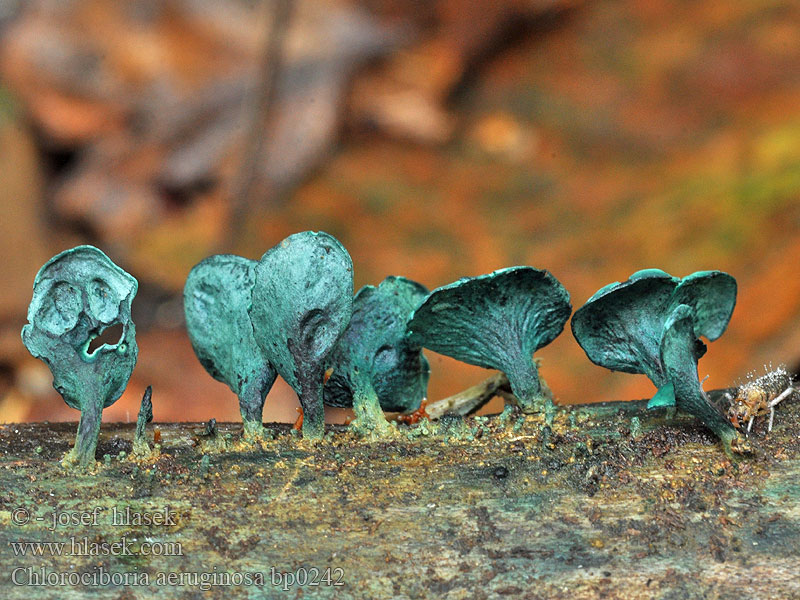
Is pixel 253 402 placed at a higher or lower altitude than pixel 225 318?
lower

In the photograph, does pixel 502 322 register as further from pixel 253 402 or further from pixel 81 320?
pixel 81 320

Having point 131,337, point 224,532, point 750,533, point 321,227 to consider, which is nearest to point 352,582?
point 224,532

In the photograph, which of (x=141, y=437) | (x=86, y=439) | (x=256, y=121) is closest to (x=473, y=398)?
(x=141, y=437)

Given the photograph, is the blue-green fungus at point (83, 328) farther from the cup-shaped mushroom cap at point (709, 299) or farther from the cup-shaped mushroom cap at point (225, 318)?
the cup-shaped mushroom cap at point (709, 299)

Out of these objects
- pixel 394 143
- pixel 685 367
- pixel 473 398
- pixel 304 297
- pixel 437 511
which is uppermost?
pixel 394 143

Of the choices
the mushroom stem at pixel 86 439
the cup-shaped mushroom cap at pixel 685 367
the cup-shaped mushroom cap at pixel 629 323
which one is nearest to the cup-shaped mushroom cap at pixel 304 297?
the mushroom stem at pixel 86 439

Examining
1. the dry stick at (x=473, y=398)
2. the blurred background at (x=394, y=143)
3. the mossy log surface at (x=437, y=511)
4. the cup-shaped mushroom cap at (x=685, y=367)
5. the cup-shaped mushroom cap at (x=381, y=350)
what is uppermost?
the blurred background at (x=394, y=143)
